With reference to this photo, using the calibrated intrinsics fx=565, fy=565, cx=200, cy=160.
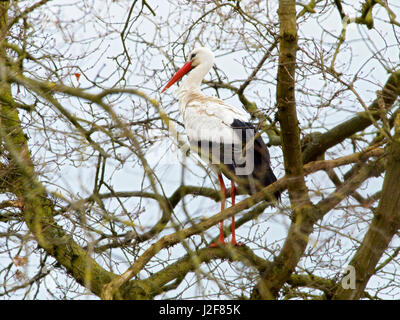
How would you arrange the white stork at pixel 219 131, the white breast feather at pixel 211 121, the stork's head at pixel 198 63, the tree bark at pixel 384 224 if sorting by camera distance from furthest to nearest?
the stork's head at pixel 198 63, the white breast feather at pixel 211 121, the white stork at pixel 219 131, the tree bark at pixel 384 224

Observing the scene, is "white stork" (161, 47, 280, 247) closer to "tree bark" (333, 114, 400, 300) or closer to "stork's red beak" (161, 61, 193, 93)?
"stork's red beak" (161, 61, 193, 93)

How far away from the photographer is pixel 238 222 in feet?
21.1

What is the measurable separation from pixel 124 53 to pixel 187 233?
2.34m

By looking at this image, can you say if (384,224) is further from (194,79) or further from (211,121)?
(194,79)

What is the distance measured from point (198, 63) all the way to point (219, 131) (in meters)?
1.26

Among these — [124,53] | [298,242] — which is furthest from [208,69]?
[298,242]

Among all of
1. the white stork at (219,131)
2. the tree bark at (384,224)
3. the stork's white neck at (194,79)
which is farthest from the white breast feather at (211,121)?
the tree bark at (384,224)

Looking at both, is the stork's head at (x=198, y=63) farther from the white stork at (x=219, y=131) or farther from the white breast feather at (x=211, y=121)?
the white breast feather at (x=211, y=121)

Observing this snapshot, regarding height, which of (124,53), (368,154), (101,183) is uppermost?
(124,53)

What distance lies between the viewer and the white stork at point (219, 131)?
5.45 meters

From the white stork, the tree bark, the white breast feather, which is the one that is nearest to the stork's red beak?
the white stork

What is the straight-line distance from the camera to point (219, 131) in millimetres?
5855

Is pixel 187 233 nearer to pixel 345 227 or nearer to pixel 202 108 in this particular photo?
pixel 345 227

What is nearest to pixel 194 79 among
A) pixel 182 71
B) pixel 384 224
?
pixel 182 71
